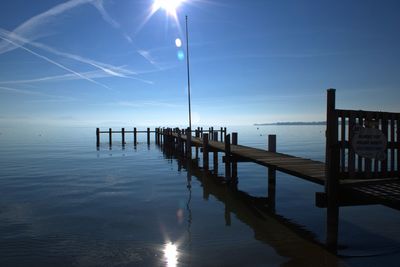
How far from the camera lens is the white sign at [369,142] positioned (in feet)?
Answer: 23.1

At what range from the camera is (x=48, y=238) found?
27.2 feet

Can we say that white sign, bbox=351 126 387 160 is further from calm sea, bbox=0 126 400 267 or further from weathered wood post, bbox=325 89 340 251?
calm sea, bbox=0 126 400 267

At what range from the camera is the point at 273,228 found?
30.9ft

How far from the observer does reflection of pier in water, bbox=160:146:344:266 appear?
7.19 meters

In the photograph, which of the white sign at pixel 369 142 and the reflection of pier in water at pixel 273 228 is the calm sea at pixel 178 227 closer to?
the reflection of pier in water at pixel 273 228

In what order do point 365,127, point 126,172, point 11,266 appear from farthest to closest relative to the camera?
1. point 126,172
2. point 365,127
3. point 11,266

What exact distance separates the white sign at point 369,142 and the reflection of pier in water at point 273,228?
7.30ft

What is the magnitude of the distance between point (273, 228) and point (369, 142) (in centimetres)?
360

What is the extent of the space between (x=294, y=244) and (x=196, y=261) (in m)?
2.49

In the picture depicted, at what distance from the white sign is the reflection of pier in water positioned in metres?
2.23

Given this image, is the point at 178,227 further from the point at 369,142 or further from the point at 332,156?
the point at 369,142

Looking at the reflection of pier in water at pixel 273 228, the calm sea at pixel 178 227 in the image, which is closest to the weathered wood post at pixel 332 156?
the reflection of pier in water at pixel 273 228

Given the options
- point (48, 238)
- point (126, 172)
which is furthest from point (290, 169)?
point (126, 172)

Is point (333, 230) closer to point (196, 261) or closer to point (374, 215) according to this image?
point (196, 261)
